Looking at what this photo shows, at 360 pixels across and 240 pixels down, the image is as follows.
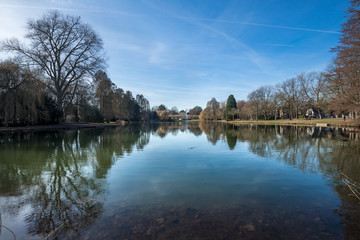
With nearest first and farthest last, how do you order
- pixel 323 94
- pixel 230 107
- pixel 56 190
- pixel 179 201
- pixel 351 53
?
pixel 179 201 < pixel 56 190 < pixel 351 53 < pixel 323 94 < pixel 230 107

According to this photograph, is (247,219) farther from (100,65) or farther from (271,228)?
(100,65)

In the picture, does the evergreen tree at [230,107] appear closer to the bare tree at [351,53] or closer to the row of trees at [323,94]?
the row of trees at [323,94]

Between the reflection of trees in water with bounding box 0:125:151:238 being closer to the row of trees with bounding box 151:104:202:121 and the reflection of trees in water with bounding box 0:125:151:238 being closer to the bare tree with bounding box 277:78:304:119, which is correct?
the bare tree with bounding box 277:78:304:119

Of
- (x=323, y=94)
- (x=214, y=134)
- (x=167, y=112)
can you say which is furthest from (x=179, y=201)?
(x=167, y=112)

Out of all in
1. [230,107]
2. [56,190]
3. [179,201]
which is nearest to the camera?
[179,201]

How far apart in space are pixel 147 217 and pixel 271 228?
2133 millimetres

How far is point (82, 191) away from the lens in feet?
15.4

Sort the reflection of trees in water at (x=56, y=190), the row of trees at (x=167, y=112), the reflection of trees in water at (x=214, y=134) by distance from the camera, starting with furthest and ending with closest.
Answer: the row of trees at (x=167, y=112) < the reflection of trees in water at (x=214, y=134) < the reflection of trees in water at (x=56, y=190)

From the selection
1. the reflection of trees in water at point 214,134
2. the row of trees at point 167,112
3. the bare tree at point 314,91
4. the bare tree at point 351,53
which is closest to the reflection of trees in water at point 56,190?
the reflection of trees in water at point 214,134

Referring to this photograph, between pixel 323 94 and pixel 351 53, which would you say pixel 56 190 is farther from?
pixel 323 94

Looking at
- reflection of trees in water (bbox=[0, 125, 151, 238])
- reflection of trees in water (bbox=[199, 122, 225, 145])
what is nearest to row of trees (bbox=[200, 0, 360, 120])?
reflection of trees in water (bbox=[199, 122, 225, 145])

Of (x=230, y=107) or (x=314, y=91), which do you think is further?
(x=230, y=107)

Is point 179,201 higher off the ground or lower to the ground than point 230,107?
lower

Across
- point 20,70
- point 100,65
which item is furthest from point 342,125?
point 20,70
